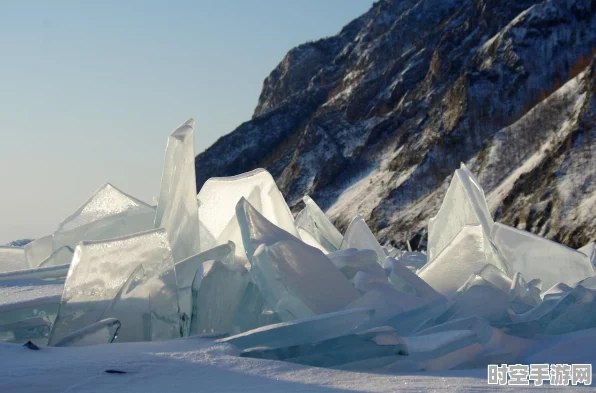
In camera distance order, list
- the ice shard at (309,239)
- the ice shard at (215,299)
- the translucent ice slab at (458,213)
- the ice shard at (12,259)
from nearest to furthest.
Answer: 1. the ice shard at (215,299)
2. the ice shard at (309,239)
3. the translucent ice slab at (458,213)
4. the ice shard at (12,259)

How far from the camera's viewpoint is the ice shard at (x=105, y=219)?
450cm

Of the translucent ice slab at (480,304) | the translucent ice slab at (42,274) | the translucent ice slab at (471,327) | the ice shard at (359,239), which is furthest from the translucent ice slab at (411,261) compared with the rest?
the translucent ice slab at (471,327)

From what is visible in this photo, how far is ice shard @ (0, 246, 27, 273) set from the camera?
5156mm

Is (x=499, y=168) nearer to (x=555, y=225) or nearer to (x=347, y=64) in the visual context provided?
(x=555, y=225)

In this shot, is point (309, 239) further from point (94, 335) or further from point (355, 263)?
point (94, 335)

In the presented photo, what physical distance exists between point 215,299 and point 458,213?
8.49 ft

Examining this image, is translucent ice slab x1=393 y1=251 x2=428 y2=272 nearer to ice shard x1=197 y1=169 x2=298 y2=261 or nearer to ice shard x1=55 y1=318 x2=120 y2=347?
ice shard x1=197 y1=169 x2=298 y2=261

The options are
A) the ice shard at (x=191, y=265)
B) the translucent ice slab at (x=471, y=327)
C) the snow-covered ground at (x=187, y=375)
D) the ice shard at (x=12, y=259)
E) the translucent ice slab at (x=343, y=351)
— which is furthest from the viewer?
the ice shard at (x=12, y=259)

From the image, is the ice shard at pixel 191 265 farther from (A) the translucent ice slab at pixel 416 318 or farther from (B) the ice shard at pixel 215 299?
(A) the translucent ice slab at pixel 416 318

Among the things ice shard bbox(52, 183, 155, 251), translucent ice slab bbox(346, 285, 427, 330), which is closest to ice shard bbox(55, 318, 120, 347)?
translucent ice slab bbox(346, 285, 427, 330)

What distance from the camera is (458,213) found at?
5215 millimetres

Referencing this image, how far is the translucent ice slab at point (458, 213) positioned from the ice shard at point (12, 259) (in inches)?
107

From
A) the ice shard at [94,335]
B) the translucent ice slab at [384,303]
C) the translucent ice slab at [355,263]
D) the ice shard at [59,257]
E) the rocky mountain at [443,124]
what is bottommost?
the translucent ice slab at [384,303]

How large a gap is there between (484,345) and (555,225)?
17544 millimetres
